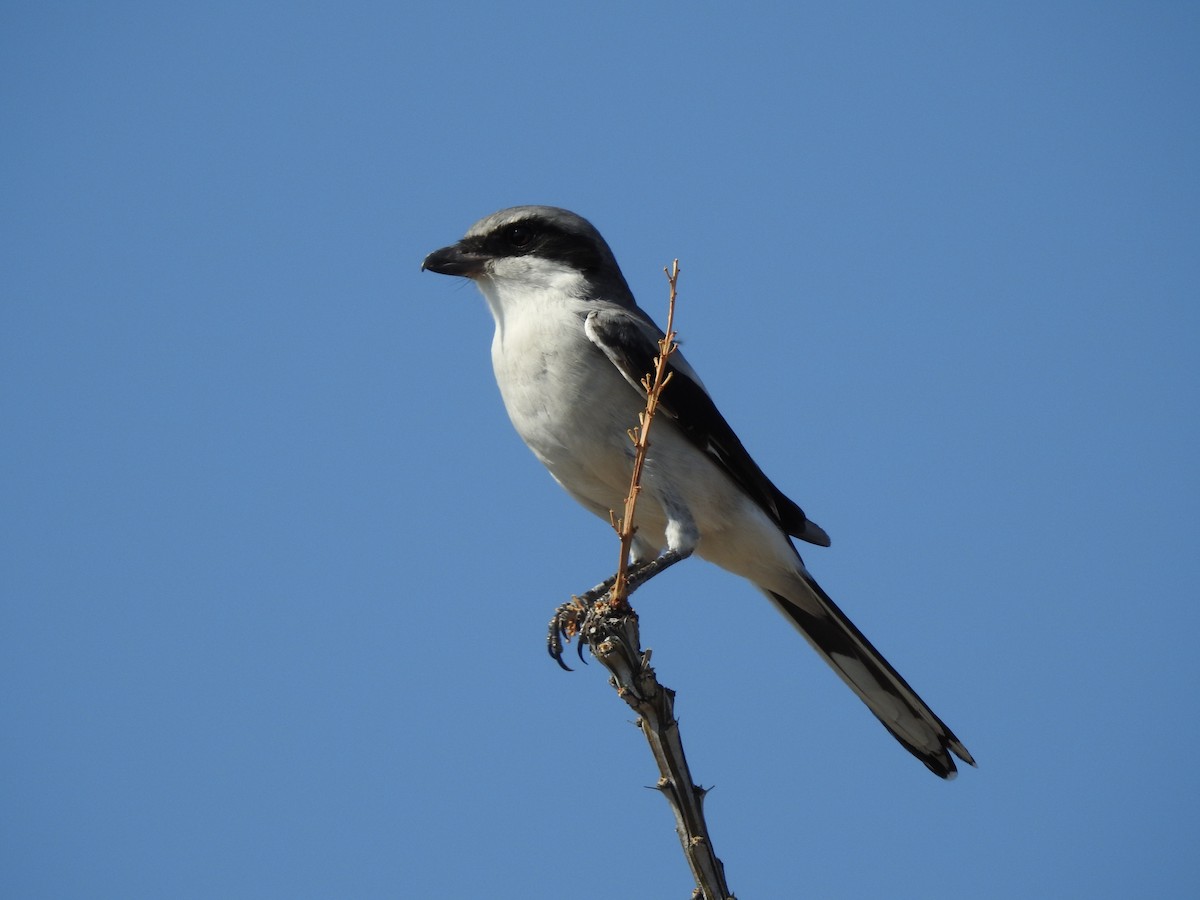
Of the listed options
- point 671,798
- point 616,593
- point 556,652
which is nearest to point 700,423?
point 556,652

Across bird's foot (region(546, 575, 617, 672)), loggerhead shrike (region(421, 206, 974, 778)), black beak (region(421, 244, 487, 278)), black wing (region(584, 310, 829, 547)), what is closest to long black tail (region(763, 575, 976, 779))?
loggerhead shrike (region(421, 206, 974, 778))

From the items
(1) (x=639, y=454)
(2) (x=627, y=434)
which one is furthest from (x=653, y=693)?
(2) (x=627, y=434)

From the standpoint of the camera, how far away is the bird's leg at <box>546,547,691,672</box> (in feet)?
12.9

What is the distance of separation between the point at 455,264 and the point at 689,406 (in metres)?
1.29

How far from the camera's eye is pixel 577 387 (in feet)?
14.9

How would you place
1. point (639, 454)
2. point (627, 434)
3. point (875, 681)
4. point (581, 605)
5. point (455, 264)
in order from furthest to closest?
point (455, 264) → point (875, 681) → point (627, 434) → point (581, 605) → point (639, 454)

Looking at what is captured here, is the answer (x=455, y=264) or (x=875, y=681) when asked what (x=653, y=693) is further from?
(x=455, y=264)

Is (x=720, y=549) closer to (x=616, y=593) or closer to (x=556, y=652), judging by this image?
(x=556, y=652)

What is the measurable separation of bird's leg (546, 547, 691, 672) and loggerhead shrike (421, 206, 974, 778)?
0.8 inches

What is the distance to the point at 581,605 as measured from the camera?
398 cm

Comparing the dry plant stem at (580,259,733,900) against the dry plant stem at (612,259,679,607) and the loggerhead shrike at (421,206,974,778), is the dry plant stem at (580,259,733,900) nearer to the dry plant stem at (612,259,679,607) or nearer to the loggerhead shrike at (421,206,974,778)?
the dry plant stem at (612,259,679,607)

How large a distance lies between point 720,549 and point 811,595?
44 centimetres

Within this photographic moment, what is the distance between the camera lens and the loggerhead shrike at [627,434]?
4551 millimetres

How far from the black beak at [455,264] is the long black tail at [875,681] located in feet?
6.66
